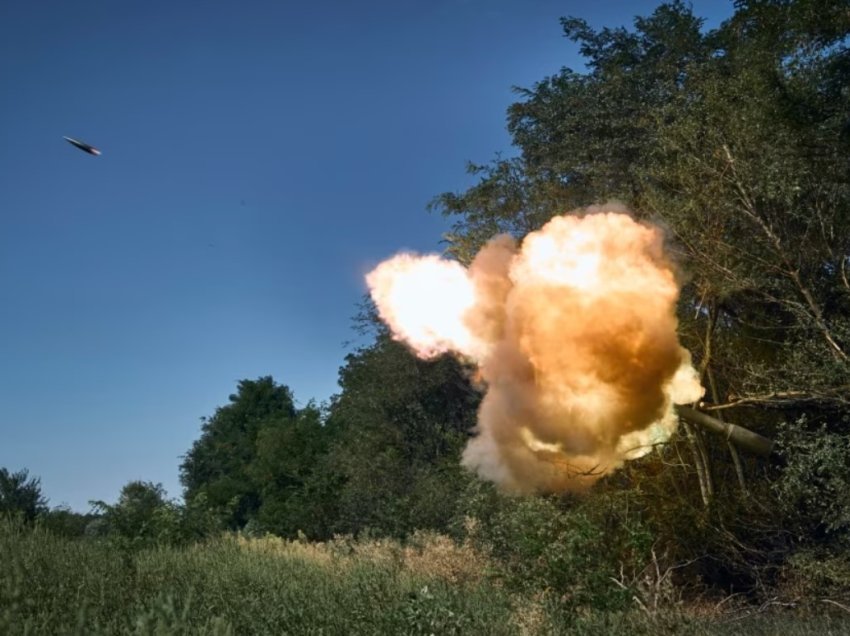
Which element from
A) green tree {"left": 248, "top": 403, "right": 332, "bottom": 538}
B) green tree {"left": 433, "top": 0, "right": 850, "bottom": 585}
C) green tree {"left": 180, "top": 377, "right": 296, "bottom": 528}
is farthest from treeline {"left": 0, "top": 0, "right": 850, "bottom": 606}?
green tree {"left": 180, "top": 377, "right": 296, "bottom": 528}

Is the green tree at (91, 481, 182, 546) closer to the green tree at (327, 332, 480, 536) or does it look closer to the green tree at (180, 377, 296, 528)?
the green tree at (327, 332, 480, 536)

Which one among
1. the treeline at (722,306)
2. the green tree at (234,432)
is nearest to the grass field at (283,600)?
the treeline at (722,306)

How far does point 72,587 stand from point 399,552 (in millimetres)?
10746

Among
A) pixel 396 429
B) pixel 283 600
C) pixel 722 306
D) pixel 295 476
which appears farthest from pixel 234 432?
pixel 283 600

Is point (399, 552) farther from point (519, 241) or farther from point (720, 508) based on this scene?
point (519, 241)

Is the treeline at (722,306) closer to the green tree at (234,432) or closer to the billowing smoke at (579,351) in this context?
the billowing smoke at (579,351)

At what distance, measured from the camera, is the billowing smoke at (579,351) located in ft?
50.6

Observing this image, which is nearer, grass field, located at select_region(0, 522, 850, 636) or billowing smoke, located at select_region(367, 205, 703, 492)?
grass field, located at select_region(0, 522, 850, 636)

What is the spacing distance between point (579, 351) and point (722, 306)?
984 centimetres

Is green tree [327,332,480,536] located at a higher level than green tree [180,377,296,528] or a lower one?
lower

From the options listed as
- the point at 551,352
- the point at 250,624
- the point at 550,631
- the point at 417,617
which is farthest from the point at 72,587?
the point at 551,352

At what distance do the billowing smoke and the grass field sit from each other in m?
3.05

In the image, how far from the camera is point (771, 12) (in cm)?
2123

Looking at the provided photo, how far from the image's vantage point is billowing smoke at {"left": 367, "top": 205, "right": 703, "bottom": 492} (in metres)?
15.4
